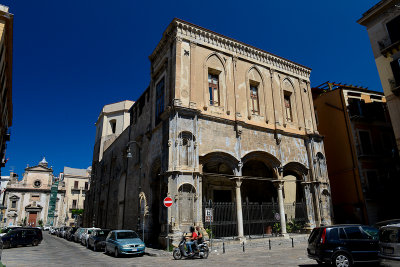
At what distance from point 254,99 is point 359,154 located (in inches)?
399

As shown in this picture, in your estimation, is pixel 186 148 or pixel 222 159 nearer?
pixel 186 148

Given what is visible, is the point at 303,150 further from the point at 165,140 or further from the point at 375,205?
the point at 165,140

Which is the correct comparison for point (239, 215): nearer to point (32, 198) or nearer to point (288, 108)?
point (288, 108)

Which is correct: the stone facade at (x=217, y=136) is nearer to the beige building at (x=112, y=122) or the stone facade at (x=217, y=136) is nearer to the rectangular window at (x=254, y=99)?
the rectangular window at (x=254, y=99)

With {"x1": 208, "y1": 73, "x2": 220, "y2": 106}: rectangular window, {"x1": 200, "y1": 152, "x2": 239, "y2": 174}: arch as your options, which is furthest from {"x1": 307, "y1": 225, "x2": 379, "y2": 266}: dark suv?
{"x1": 208, "y1": 73, "x2": 220, "y2": 106}: rectangular window

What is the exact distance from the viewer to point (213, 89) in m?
17.2

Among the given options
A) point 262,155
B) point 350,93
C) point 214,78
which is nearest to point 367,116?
point 350,93

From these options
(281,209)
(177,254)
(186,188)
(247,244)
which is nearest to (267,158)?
(281,209)

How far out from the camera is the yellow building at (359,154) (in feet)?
66.1

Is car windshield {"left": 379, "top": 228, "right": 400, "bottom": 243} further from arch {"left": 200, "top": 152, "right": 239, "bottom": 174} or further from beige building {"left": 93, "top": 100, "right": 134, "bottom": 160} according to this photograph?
beige building {"left": 93, "top": 100, "right": 134, "bottom": 160}

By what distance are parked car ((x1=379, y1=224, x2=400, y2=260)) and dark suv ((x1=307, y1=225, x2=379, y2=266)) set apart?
858 mm

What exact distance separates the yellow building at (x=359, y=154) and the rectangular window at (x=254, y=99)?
886 centimetres

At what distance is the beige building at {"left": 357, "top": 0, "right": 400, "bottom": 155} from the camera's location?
1812 cm

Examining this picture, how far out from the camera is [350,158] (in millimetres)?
21453
